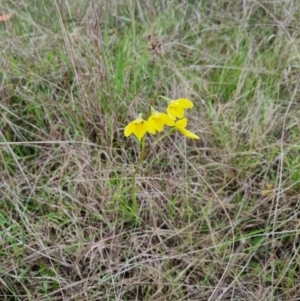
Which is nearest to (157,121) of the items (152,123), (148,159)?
(152,123)

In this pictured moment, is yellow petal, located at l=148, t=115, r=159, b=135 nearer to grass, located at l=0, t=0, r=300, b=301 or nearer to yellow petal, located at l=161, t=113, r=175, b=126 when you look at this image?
yellow petal, located at l=161, t=113, r=175, b=126

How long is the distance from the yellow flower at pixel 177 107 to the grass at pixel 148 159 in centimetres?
25

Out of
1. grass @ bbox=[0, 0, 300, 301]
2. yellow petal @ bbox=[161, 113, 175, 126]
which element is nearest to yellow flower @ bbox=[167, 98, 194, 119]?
yellow petal @ bbox=[161, 113, 175, 126]

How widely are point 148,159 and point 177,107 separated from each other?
0.33 meters

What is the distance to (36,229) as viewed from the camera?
1.22m

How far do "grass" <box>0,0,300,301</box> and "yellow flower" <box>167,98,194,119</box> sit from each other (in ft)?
0.80

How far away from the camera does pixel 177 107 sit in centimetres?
111

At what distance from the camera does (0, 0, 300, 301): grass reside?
3.82 ft

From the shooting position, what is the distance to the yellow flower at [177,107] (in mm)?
1102

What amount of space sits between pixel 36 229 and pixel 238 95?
768 millimetres

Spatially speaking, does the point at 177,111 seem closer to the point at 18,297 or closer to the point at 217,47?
the point at 18,297

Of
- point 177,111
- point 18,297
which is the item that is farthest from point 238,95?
point 18,297

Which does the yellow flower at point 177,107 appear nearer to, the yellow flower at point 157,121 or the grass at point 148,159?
the yellow flower at point 157,121

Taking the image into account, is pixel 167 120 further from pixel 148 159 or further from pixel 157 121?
pixel 148 159
